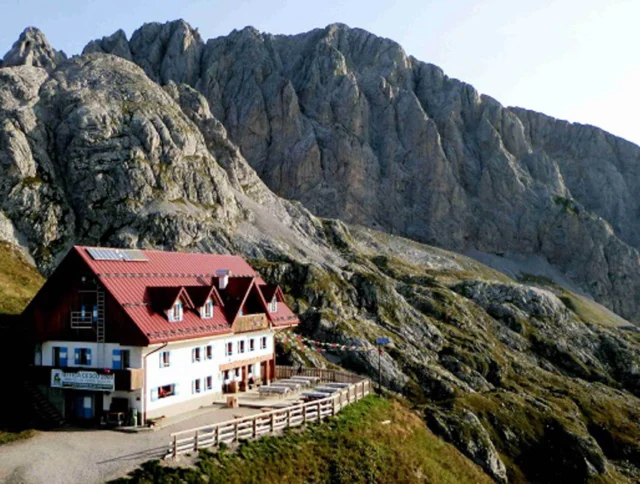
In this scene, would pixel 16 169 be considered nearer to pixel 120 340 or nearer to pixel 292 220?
pixel 292 220

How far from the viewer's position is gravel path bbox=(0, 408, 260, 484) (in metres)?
30.2

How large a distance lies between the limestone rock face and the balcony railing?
14380 cm

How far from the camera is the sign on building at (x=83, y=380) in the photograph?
39625 mm

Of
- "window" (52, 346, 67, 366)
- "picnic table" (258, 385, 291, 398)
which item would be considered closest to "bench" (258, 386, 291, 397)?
"picnic table" (258, 385, 291, 398)

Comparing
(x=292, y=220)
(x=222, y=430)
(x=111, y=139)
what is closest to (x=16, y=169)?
(x=111, y=139)

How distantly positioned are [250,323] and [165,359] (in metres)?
11.4

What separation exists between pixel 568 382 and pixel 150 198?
80.2m

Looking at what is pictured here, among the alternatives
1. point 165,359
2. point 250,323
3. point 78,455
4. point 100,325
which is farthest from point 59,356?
point 250,323

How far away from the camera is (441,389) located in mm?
83188

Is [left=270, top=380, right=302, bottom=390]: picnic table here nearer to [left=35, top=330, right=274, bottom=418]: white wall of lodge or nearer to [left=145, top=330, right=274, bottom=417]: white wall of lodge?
[left=145, top=330, right=274, bottom=417]: white wall of lodge

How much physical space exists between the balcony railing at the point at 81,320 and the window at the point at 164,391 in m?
6.37

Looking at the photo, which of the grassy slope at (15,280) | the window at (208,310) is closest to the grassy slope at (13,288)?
the grassy slope at (15,280)

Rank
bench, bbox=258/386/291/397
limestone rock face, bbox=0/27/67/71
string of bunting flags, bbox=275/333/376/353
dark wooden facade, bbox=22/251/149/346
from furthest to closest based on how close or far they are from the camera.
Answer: limestone rock face, bbox=0/27/67/71
string of bunting flags, bbox=275/333/376/353
bench, bbox=258/386/291/397
dark wooden facade, bbox=22/251/149/346

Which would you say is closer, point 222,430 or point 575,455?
point 222,430
